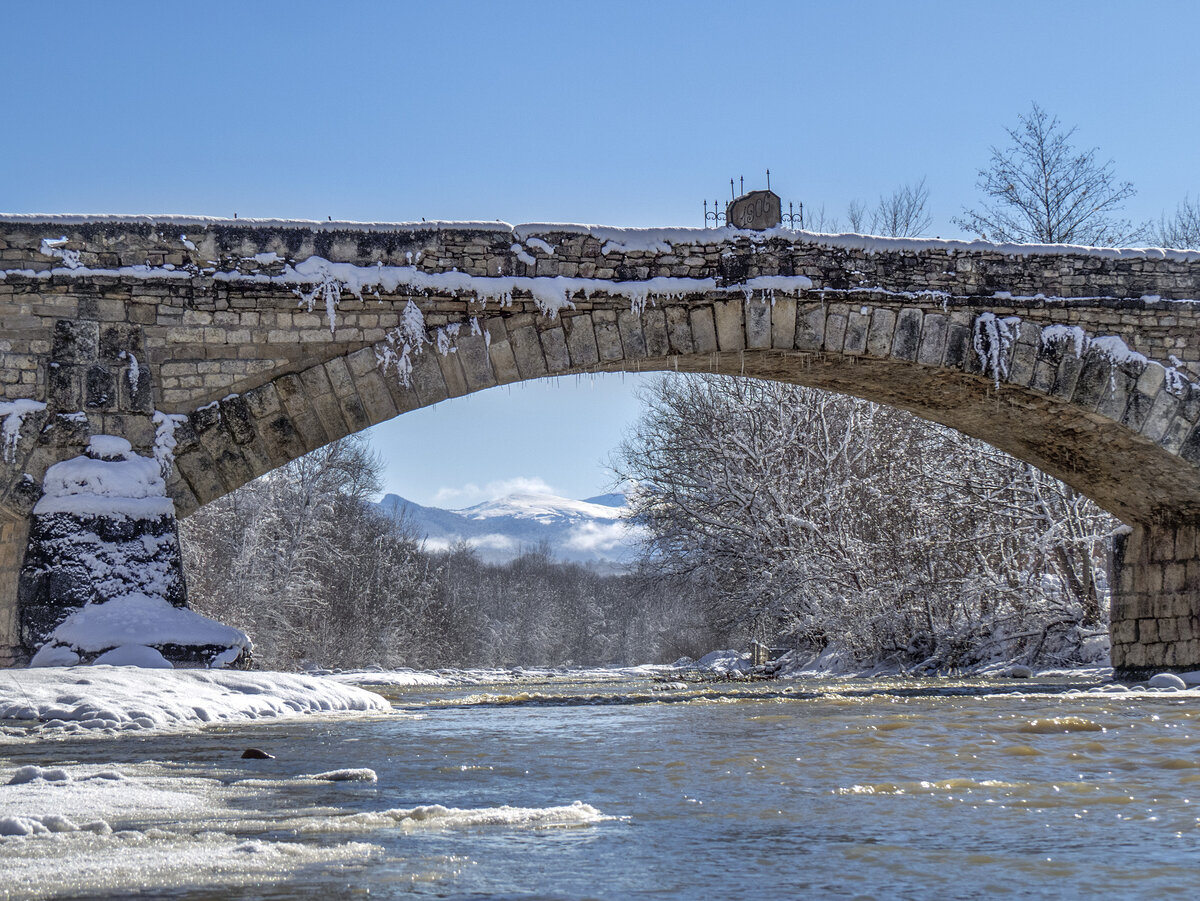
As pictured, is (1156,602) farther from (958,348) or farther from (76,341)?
(76,341)

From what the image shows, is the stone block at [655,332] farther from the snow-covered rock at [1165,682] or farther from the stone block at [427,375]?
the snow-covered rock at [1165,682]

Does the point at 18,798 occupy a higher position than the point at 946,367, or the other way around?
the point at 946,367

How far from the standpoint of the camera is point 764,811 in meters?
3.03

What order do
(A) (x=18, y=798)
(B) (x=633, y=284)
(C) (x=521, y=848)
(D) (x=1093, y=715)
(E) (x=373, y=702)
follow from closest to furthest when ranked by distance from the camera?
(C) (x=521, y=848) → (A) (x=18, y=798) → (D) (x=1093, y=715) → (E) (x=373, y=702) → (B) (x=633, y=284)

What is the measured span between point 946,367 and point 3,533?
8.33m

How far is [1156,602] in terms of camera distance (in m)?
13.0

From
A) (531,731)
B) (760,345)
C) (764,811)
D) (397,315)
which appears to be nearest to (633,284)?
(760,345)

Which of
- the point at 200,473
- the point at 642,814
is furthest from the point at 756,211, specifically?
the point at 642,814

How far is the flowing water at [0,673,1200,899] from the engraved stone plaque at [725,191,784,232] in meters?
6.15

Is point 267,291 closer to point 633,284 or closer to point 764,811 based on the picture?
point 633,284

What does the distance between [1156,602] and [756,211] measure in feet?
20.6

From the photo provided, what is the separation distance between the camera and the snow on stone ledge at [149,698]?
6027 mm

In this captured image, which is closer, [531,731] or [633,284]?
[531,731]

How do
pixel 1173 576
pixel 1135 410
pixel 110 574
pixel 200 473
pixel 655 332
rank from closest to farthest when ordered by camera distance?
pixel 110 574
pixel 200 473
pixel 655 332
pixel 1135 410
pixel 1173 576
